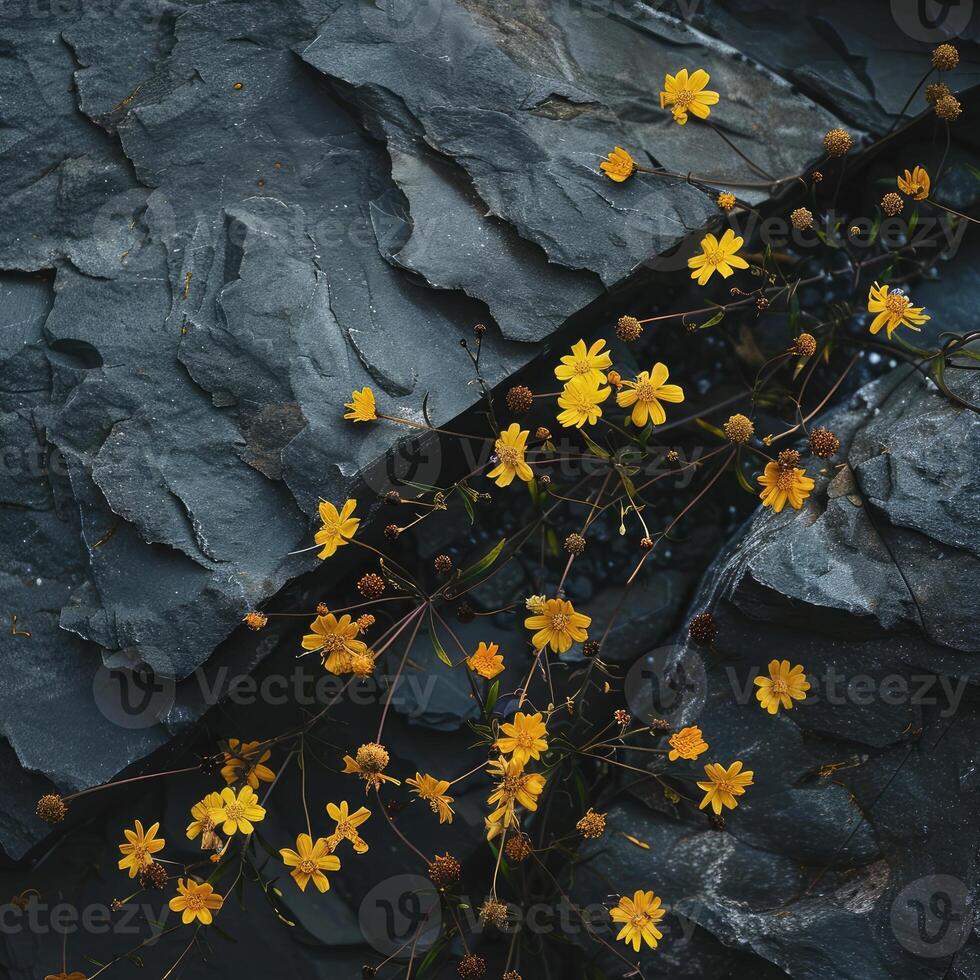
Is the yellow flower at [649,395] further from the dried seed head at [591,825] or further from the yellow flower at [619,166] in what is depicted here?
the dried seed head at [591,825]

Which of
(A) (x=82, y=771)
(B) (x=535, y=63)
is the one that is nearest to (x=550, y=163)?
(B) (x=535, y=63)

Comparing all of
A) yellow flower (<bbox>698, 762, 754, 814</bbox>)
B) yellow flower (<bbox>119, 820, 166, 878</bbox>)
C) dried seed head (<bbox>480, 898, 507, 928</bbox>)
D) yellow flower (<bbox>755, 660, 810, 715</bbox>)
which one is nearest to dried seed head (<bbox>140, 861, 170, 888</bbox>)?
yellow flower (<bbox>119, 820, 166, 878</bbox>)

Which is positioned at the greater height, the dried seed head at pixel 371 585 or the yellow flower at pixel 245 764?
the dried seed head at pixel 371 585

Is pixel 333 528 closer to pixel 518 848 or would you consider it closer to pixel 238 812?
pixel 238 812

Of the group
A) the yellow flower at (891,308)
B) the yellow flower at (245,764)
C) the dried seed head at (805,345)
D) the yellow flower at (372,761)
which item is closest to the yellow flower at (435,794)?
the yellow flower at (372,761)

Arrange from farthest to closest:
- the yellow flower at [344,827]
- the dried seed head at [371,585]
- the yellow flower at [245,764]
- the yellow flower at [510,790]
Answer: the yellow flower at [245,764] → the dried seed head at [371,585] → the yellow flower at [344,827] → the yellow flower at [510,790]

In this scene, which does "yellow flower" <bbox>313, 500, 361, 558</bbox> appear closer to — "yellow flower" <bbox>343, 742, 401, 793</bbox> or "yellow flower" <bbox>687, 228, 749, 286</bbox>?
"yellow flower" <bbox>343, 742, 401, 793</bbox>

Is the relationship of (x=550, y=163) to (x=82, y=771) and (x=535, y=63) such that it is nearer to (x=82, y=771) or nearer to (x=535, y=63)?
(x=535, y=63)

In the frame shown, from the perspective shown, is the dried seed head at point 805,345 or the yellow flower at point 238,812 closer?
the yellow flower at point 238,812
